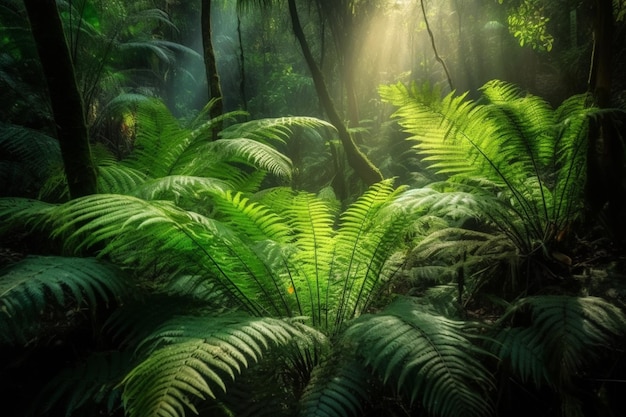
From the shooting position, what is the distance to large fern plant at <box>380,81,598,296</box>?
2.07m

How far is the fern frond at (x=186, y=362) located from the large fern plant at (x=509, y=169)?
120 cm

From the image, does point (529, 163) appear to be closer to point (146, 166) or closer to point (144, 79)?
point (146, 166)

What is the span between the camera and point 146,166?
2756 mm

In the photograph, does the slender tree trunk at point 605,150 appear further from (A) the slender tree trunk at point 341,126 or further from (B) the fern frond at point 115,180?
(B) the fern frond at point 115,180

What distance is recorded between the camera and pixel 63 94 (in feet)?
5.98

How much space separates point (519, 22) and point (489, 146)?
2993mm

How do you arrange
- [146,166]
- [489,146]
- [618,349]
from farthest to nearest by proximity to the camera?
1. [146,166]
2. [489,146]
3. [618,349]

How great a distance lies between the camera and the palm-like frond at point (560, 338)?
4.25 ft

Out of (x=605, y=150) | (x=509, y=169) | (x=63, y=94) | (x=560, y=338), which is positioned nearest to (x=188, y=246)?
(x=63, y=94)

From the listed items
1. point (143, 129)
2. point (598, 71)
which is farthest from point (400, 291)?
→ point (143, 129)

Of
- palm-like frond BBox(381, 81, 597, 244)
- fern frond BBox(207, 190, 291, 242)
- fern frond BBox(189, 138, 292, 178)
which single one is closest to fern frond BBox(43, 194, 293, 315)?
fern frond BBox(207, 190, 291, 242)

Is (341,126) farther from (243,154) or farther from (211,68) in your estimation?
(243,154)

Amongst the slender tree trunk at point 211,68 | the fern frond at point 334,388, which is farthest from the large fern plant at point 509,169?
the slender tree trunk at point 211,68

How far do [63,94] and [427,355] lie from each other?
1952 millimetres
